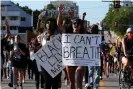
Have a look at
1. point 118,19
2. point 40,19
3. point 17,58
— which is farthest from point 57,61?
point 118,19

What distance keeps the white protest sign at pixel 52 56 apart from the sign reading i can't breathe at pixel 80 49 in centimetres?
20

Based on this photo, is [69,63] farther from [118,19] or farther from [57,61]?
[118,19]

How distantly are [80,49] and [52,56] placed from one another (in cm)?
89

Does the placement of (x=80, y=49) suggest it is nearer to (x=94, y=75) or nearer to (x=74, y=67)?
(x=74, y=67)

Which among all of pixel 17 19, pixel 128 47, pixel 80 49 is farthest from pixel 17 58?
pixel 17 19

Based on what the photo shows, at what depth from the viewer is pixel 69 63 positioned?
11.2 metres

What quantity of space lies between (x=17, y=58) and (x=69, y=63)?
406 centimetres

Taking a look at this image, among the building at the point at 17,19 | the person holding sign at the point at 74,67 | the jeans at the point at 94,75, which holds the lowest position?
the jeans at the point at 94,75

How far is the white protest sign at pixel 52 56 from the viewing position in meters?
10.8

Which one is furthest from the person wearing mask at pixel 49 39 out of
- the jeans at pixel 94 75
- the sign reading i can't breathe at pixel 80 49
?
the jeans at pixel 94 75

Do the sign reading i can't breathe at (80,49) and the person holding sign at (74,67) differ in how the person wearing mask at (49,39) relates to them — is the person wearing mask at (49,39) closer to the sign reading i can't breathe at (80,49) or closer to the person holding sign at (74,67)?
the person holding sign at (74,67)

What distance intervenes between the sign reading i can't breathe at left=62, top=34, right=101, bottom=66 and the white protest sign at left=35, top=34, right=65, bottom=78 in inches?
8.0

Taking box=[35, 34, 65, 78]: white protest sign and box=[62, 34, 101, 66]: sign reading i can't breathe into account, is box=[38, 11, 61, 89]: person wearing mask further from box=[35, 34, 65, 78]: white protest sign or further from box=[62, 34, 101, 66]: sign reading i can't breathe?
box=[62, 34, 101, 66]: sign reading i can't breathe

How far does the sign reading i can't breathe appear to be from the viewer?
11250 mm
